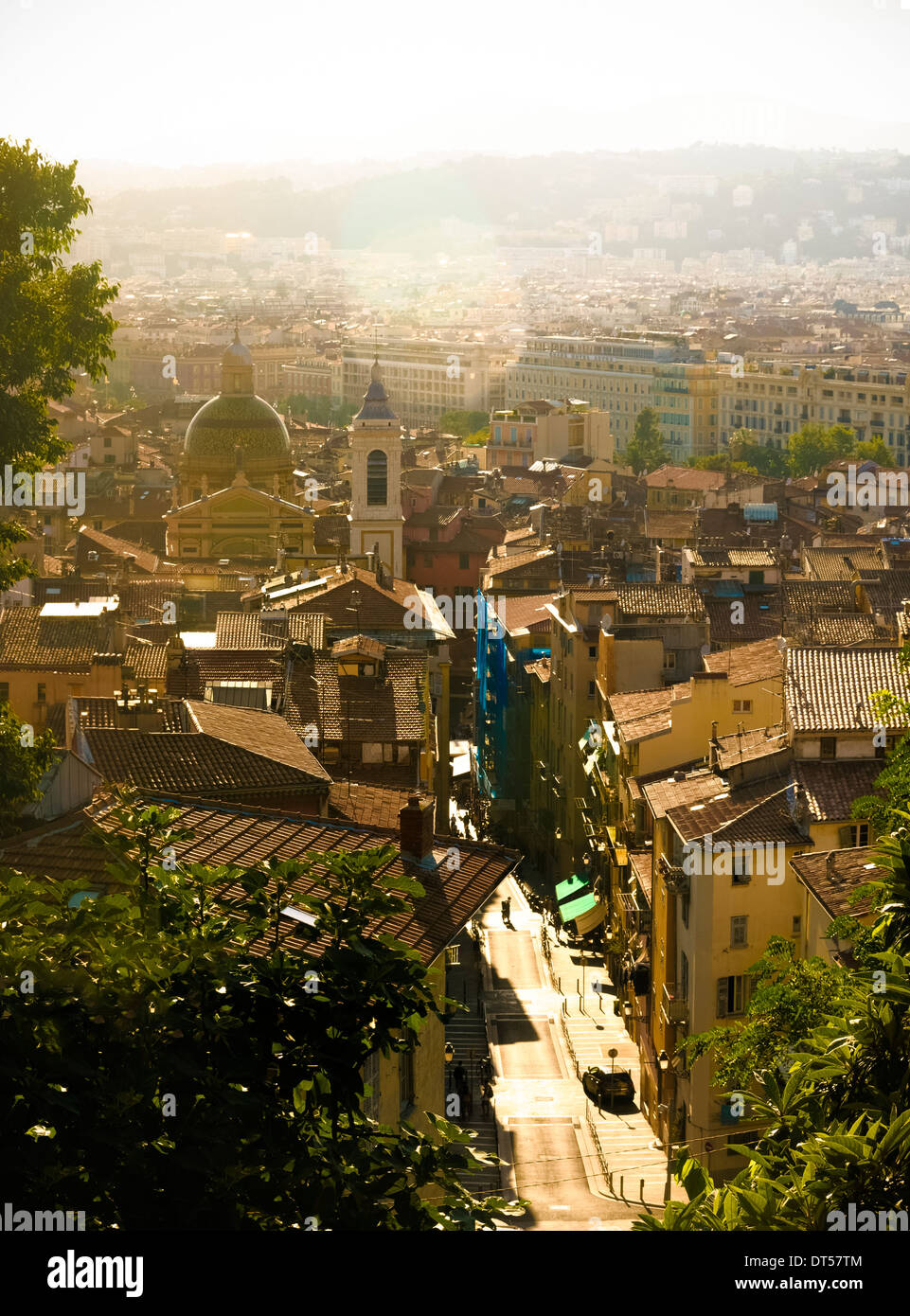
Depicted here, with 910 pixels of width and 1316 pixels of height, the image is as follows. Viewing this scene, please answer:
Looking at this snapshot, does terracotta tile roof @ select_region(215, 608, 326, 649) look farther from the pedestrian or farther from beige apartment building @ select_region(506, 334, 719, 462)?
beige apartment building @ select_region(506, 334, 719, 462)

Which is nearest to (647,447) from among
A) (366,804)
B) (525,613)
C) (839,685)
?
(525,613)

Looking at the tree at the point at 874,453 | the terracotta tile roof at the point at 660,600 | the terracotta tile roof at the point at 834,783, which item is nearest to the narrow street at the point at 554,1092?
the terracotta tile roof at the point at 834,783

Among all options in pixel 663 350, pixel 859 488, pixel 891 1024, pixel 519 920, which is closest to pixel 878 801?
pixel 891 1024

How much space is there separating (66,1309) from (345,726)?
23.7 m

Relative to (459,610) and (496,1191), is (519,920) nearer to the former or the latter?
(496,1191)

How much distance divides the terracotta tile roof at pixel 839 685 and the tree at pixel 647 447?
82.5m

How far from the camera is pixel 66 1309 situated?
16.9 feet

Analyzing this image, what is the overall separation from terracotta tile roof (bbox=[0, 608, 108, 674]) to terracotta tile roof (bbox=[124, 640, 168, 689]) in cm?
53

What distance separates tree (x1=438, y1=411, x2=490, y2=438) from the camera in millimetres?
141500

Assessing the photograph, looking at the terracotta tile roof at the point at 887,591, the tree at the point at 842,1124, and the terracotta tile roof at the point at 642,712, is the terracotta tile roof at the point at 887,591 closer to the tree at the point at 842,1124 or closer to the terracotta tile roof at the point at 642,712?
the terracotta tile roof at the point at 642,712

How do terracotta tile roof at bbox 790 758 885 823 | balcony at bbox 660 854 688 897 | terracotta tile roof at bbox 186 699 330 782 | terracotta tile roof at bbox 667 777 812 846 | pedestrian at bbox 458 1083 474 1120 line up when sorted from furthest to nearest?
pedestrian at bbox 458 1083 474 1120 → balcony at bbox 660 854 688 897 → terracotta tile roof at bbox 790 758 885 823 → terracotta tile roof at bbox 667 777 812 846 → terracotta tile roof at bbox 186 699 330 782

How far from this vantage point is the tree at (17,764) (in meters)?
13.3

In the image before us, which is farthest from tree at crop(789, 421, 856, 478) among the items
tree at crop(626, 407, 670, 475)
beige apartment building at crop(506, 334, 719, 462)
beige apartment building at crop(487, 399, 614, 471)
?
beige apartment building at crop(506, 334, 719, 462)

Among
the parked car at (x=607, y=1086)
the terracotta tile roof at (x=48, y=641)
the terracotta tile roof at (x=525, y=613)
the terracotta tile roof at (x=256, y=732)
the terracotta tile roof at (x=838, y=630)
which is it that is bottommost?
the parked car at (x=607, y=1086)
